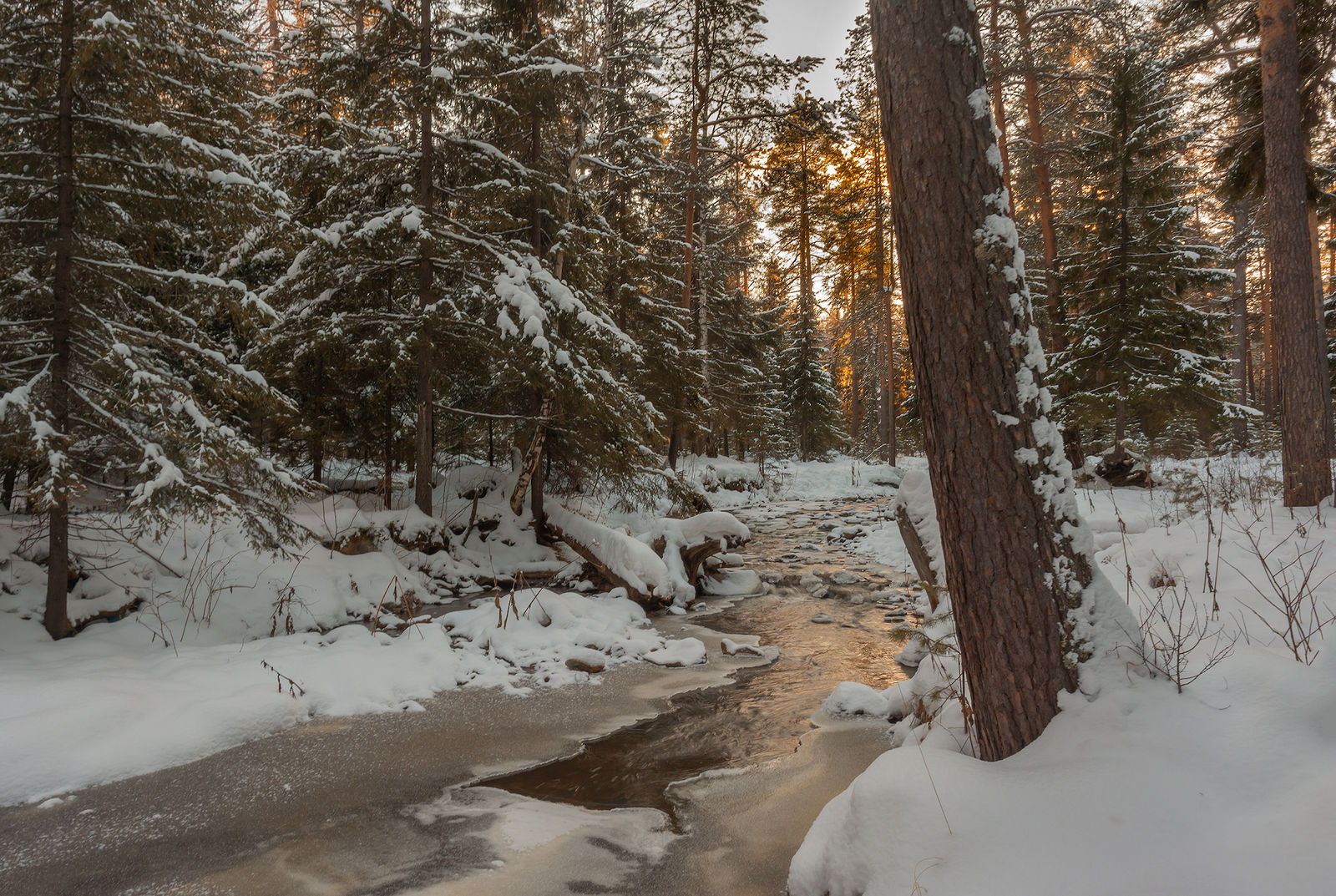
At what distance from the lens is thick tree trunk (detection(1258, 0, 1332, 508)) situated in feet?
22.5

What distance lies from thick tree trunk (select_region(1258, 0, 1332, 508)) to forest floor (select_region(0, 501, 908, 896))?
18.7 feet

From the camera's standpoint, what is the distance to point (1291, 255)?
22.9 ft

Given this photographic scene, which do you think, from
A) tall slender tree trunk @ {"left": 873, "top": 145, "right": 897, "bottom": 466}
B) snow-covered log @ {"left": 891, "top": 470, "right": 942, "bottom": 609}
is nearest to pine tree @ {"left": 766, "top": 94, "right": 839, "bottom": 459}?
tall slender tree trunk @ {"left": 873, "top": 145, "right": 897, "bottom": 466}

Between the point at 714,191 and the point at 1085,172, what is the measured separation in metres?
8.25

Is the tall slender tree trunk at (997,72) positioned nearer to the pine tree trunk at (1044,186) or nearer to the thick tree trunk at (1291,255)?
the pine tree trunk at (1044,186)

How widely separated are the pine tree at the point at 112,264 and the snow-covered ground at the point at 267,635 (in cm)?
83

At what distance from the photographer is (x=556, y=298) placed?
8.82 meters

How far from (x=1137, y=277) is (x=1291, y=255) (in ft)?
22.4

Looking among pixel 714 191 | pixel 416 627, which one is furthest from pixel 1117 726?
pixel 714 191

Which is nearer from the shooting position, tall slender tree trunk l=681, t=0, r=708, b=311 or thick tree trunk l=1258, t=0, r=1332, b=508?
thick tree trunk l=1258, t=0, r=1332, b=508

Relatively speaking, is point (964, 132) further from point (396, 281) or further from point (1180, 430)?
point (1180, 430)

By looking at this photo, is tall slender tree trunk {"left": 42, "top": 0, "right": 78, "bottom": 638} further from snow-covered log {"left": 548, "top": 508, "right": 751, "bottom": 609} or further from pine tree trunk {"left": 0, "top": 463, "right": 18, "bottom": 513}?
snow-covered log {"left": 548, "top": 508, "right": 751, "bottom": 609}

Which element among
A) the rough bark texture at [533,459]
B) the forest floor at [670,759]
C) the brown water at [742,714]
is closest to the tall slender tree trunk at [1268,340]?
the brown water at [742,714]

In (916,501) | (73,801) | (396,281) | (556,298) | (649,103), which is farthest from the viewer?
(649,103)
